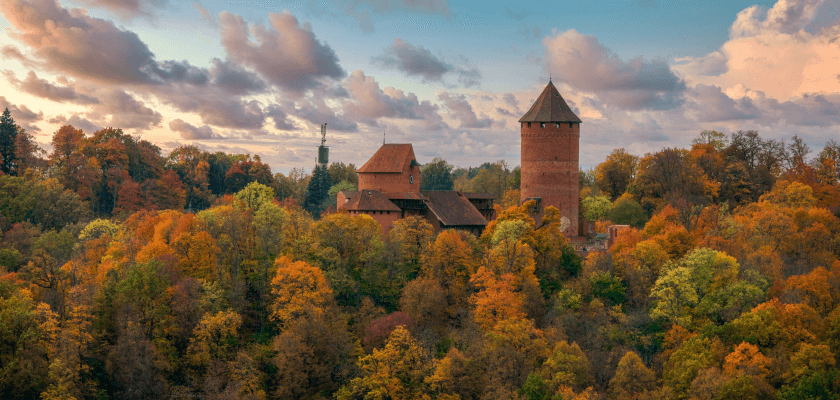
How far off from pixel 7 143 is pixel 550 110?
47.2 m

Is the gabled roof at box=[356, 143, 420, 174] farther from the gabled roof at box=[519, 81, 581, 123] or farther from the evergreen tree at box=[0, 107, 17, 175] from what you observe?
the evergreen tree at box=[0, 107, 17, 175]

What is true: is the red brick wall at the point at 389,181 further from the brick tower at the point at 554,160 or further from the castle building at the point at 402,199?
the brick tower at the point at 554,160

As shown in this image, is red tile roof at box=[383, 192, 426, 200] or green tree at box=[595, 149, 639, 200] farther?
green tree at box=[595, 149, 639, 200]

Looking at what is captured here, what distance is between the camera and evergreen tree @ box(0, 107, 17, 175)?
189ft

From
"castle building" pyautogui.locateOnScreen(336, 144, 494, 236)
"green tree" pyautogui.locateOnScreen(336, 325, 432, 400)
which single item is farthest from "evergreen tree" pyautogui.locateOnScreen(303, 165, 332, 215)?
"green tree" pyautogui.locateOnScreen(336, 325, 432, 400)

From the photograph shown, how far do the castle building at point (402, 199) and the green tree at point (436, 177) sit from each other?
31066mm

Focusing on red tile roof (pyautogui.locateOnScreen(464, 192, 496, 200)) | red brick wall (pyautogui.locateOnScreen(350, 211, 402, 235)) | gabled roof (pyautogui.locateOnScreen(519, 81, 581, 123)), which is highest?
gabled roof (pyautogui.locateOnScreen(519, 81, 581, 123))

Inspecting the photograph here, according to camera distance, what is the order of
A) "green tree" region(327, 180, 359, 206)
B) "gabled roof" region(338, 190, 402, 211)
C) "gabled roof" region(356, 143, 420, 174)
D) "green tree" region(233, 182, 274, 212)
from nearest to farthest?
"gabled roof" region(338, 190, 402, 211)
"green tree" region(233, 182, 274, 212)
"gabled roof" region(356, 143, 420, 174)
"green tree" region(327, 180, 359, 206)

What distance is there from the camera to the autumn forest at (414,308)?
31.5 m

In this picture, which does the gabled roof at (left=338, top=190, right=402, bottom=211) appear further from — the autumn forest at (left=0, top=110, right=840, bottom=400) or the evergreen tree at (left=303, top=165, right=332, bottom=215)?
the evergreen tree at (left=303, top=165, right=332, bottom=215)

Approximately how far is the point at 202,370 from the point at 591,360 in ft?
65.6

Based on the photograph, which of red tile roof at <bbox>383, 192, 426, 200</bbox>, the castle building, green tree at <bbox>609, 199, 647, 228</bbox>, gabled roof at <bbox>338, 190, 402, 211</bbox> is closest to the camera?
gabled roof at <bbox>338, 190, 402, 211</bbox>

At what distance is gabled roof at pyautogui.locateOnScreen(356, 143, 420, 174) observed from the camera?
4788 centimetres

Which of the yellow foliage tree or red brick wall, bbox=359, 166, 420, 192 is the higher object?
red brick wall, bbox=359, 166, 420, 192
